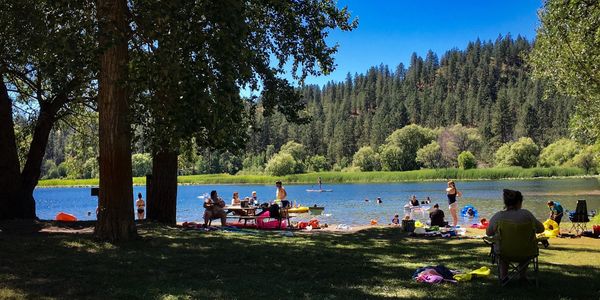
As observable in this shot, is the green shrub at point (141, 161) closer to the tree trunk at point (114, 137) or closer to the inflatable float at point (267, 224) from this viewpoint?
the tree trunk at point (114, 137)

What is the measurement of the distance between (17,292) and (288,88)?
11.7 meters

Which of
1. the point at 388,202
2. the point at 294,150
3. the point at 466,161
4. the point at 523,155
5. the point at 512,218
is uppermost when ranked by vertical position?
the point at 294,150

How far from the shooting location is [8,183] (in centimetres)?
1582

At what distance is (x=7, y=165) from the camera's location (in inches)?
623

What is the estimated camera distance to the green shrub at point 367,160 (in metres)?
138

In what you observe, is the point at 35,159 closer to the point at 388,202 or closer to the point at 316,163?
the point at 388,202

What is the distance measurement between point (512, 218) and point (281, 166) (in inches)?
4732

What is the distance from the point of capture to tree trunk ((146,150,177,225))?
1583 cm

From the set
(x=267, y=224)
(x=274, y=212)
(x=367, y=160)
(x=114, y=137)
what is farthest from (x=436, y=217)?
(x=367, y=160)

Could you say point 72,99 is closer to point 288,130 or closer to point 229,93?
point 229,93

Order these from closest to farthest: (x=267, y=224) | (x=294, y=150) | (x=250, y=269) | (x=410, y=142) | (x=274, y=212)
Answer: (x=250, y=269) → (x=274, y=212) → (x=267, y=224) → (x=410, y=142) → (x=294, y=150)

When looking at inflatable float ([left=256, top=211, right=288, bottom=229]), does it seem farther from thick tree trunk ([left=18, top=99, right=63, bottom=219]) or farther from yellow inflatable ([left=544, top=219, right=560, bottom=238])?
yellow inflatable ([left=544, top=219, right=560, bottom=238])

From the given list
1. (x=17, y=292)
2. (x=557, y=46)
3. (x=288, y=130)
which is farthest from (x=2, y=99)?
(x=288, y=130)

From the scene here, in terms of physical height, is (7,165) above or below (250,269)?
above
